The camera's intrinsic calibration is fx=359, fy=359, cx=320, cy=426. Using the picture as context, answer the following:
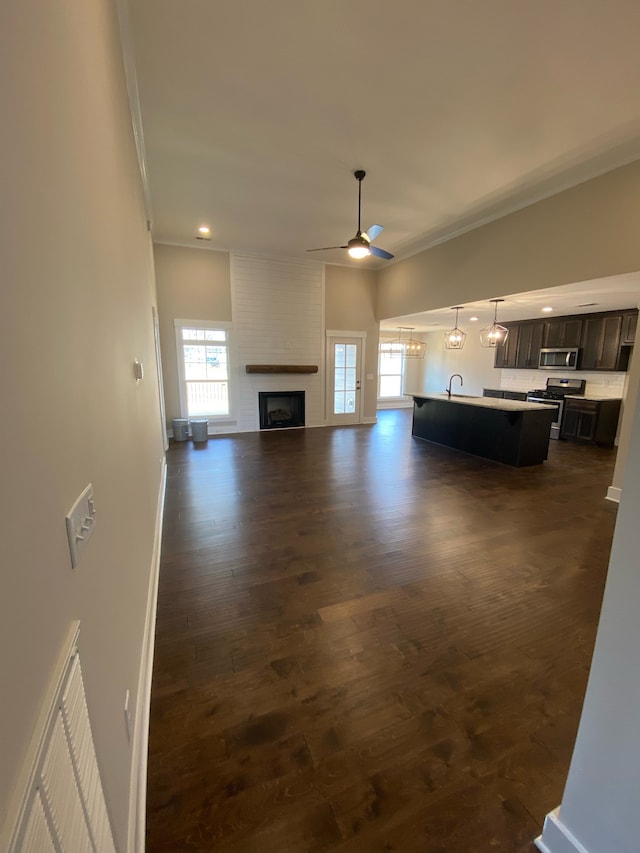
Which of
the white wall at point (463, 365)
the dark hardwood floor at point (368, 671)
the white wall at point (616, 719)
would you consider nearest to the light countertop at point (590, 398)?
Answer: the white wall at point (463, 365)

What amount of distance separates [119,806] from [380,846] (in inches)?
33.9

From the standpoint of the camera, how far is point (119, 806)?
102 centimetres

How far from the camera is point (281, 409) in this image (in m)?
8.06

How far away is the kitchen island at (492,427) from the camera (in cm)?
523

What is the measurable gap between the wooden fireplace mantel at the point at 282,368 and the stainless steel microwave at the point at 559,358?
16.5ft

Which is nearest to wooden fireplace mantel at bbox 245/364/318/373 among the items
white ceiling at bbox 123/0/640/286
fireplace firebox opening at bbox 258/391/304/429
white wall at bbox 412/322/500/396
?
fireplace firebox opening at bbox 258/391/304/429

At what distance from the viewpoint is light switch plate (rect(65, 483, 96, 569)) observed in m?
0.77

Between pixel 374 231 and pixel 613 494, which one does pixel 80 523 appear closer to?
pixel 374 231

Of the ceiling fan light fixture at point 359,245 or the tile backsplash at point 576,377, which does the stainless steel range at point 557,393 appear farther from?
the ceiling fan light fixture at point 359,245

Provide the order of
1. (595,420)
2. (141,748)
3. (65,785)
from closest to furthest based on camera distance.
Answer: (65,785)
(141,748)
(595,420)

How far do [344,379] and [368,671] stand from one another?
7.08 m

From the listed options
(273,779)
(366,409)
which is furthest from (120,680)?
(366,409)

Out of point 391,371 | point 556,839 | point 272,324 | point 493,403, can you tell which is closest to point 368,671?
point 556,839

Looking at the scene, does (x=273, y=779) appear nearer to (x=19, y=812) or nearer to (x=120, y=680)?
(x=120, y=680)
